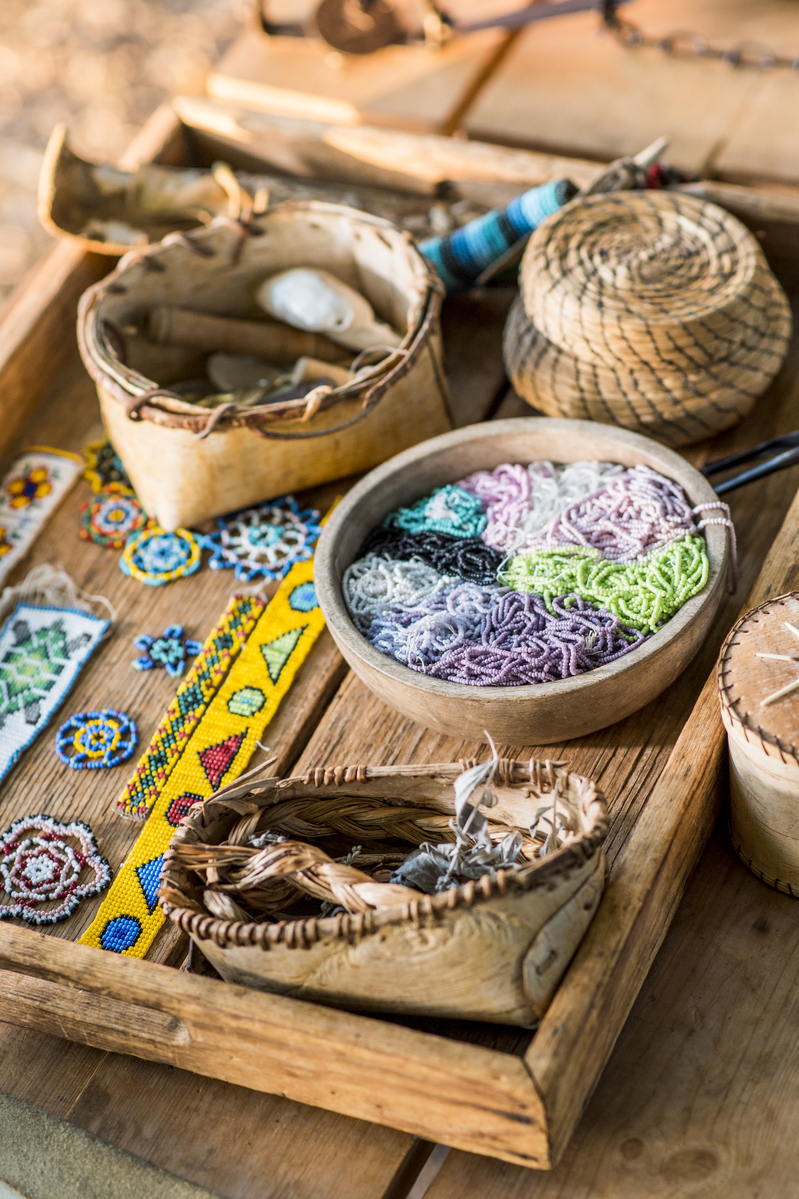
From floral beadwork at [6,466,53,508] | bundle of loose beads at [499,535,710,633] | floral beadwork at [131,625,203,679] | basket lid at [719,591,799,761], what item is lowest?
floral beadwork at [131,625,203,679]

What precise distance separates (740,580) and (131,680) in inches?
33.8

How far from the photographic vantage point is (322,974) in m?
1.14

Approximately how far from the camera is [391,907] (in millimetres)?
1090

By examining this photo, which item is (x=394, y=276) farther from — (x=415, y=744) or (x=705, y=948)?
(x=705, y=948)

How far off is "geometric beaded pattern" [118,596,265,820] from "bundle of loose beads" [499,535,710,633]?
0.40 meters

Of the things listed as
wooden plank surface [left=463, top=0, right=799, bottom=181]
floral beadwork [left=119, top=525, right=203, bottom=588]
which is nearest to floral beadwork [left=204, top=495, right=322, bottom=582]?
floral beadwork [left=119, top=525, right=203, bottom=588]

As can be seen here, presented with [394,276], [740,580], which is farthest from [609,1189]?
[394,276]

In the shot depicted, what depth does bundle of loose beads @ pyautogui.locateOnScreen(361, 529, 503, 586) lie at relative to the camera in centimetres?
152

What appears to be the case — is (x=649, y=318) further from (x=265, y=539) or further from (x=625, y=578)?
(x=265, y=539)

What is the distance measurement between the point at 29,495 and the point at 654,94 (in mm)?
1386

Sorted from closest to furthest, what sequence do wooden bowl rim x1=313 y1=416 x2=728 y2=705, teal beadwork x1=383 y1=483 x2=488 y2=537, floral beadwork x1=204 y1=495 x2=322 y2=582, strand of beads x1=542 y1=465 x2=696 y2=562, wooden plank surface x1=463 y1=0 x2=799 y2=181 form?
1. wooden bowl rim x1=313 y1=416 x2=728 y2=705
2. strand of beads x1=542 y1=465 x2=696 y2=562
3. teal beadwork x1=383 y1=483 x2=488 y2=537
4. floral beadwork x1=204 y1=495 x2=322 y2=582
5. wooden plank surface x1=463 y1=0 x2=799 y2=181

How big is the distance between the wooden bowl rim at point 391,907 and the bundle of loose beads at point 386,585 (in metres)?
0.27

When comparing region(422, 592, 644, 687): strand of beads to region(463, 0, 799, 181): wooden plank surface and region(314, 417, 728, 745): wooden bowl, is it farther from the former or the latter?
region(463, 0, 799, 181): wooden plank surface

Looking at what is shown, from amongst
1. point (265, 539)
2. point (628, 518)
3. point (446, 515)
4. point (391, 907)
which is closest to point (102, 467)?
point (265, 539)
